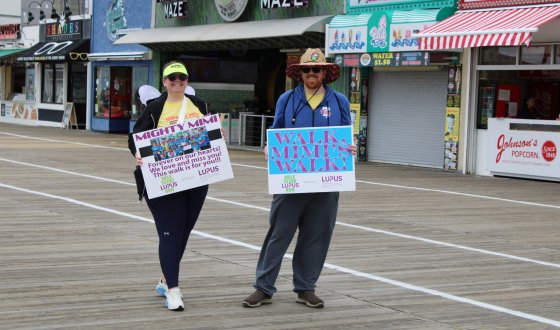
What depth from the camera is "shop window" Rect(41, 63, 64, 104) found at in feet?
123

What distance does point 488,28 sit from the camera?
58.3 ft

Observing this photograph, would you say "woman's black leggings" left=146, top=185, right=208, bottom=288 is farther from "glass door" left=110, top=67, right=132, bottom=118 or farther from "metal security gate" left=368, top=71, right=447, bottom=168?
"glass door" left=110, top=67, right=132, bottom=118

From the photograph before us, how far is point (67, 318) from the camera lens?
6.32m

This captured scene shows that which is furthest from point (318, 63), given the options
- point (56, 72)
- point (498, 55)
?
point (56, 72)

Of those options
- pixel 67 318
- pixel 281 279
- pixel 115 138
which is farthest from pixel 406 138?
pixel 67 318

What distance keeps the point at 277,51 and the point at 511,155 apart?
13096 millimetres

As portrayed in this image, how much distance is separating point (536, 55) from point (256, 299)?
13.1 m

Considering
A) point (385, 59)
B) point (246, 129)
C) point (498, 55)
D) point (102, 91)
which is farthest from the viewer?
point (102, 91)

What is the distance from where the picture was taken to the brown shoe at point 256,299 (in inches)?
268

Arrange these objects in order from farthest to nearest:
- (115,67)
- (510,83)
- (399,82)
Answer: (115,67), (399,82), (510,83)

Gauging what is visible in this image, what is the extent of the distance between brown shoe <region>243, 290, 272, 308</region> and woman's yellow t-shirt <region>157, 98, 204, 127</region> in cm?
134

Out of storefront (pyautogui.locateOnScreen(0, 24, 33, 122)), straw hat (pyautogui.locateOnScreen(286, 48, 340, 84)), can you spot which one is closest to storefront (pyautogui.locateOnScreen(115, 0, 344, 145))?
storefront (pyautogui.locateOnScreen(0, 24, 33, 122))

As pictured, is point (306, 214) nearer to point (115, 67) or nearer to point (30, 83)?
point (115, 67)

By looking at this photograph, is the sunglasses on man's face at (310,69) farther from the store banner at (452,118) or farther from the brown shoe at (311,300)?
the store banner at (452,118)
